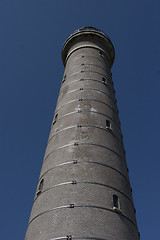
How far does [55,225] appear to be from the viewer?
911cm

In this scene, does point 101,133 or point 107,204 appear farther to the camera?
point 101,133

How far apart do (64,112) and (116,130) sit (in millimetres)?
3388

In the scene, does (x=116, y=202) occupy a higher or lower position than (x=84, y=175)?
lower

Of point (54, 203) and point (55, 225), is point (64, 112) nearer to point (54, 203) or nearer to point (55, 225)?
point (54, 203)

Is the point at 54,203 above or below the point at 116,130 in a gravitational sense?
below

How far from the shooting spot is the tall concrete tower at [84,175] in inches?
362

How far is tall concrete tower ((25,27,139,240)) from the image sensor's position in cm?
920

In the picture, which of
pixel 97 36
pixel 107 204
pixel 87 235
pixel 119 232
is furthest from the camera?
pixel 97 36

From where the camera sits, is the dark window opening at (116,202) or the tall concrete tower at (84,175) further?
the dark window opening at (116,202)

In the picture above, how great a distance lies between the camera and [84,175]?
35.4 feet

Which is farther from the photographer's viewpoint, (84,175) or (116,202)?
(84,175)

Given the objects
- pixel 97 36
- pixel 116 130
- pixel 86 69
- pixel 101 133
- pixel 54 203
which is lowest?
pixel 54 203

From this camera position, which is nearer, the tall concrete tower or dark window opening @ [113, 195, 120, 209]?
the tall concrete tower

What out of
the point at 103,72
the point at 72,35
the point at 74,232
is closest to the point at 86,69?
the point at 103,72
